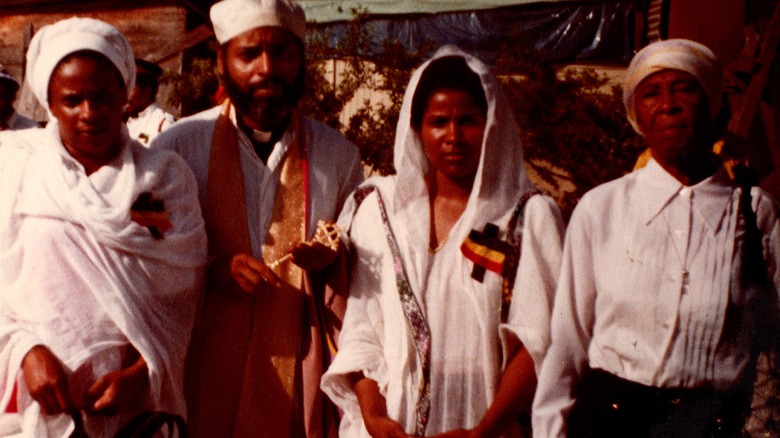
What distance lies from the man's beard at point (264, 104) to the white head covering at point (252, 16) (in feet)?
0.65

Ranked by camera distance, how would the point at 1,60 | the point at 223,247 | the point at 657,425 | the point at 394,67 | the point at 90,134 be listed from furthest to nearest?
1. the point at 1,60
2. the point at 394,67
3. the point at 223,247
4. the point at 90,134
5. the point at 657,425

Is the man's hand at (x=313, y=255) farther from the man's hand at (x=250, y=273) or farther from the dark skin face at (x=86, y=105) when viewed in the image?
the dark skin face at (x=86, y=105)

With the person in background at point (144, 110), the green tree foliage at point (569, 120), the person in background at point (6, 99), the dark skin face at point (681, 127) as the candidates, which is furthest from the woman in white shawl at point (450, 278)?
the green tree foliage at point (569, 120)

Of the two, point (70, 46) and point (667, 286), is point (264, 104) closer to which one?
point (70, 46)

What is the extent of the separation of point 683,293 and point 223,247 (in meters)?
1.87

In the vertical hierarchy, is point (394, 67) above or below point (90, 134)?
above

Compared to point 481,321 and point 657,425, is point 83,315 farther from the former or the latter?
point 657,425

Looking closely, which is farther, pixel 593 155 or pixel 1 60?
pixel 1 60

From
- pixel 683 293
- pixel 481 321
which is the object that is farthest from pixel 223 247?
pixel 683 293

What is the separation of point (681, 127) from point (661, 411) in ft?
2.89

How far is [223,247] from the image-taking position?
4.09m

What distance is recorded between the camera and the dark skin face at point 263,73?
4.14 meters

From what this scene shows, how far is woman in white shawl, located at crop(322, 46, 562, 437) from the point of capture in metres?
3.33

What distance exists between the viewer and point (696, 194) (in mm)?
3158
